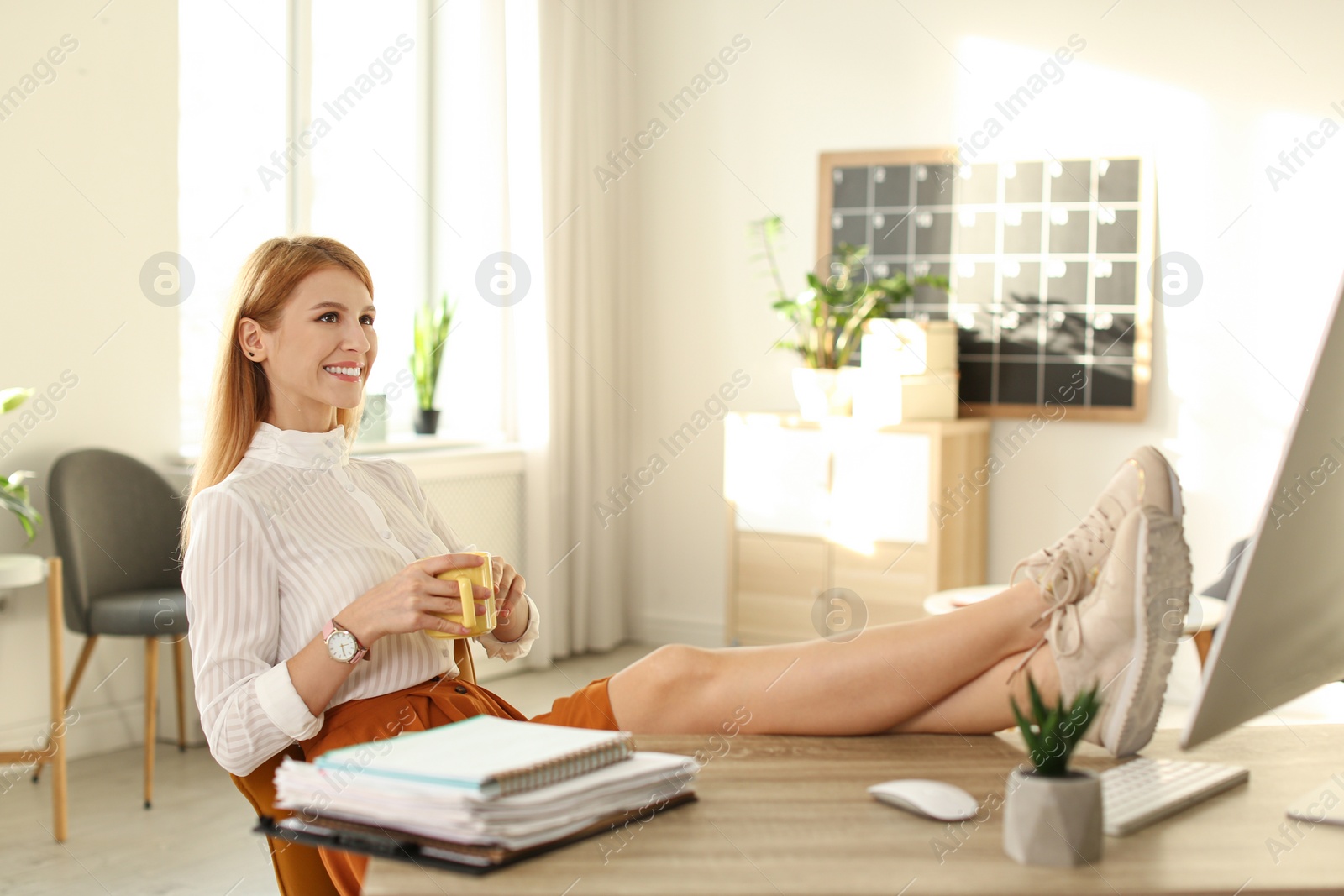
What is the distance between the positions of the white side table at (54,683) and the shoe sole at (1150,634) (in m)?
2.45

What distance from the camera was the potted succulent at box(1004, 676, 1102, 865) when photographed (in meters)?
0.95

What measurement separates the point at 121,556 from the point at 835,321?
8.20 feet

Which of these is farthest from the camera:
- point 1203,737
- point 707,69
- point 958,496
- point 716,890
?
point 707,69

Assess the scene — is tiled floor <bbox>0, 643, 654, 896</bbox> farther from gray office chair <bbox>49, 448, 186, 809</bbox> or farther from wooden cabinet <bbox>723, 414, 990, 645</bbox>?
wooden cabinet <bbox>723, 414, 990, 645</bbox>

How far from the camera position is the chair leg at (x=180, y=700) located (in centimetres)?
346

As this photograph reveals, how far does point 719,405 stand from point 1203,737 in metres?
4.04

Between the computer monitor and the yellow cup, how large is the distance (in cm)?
78

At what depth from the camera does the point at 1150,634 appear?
1.29 metres

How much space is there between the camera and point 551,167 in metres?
4.64

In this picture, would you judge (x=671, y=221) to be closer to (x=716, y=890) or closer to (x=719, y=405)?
(x=719, y=405)

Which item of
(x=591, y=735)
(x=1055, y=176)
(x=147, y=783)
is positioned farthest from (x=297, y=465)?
(x=1055, y=176)

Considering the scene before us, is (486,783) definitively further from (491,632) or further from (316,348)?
(316,348)

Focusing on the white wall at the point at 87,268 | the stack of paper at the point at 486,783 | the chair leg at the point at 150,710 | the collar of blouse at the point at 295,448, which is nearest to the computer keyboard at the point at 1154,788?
the stack of paper at the point at 486,783

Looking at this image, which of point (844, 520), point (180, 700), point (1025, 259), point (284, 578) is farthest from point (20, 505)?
point (1025, 259)
